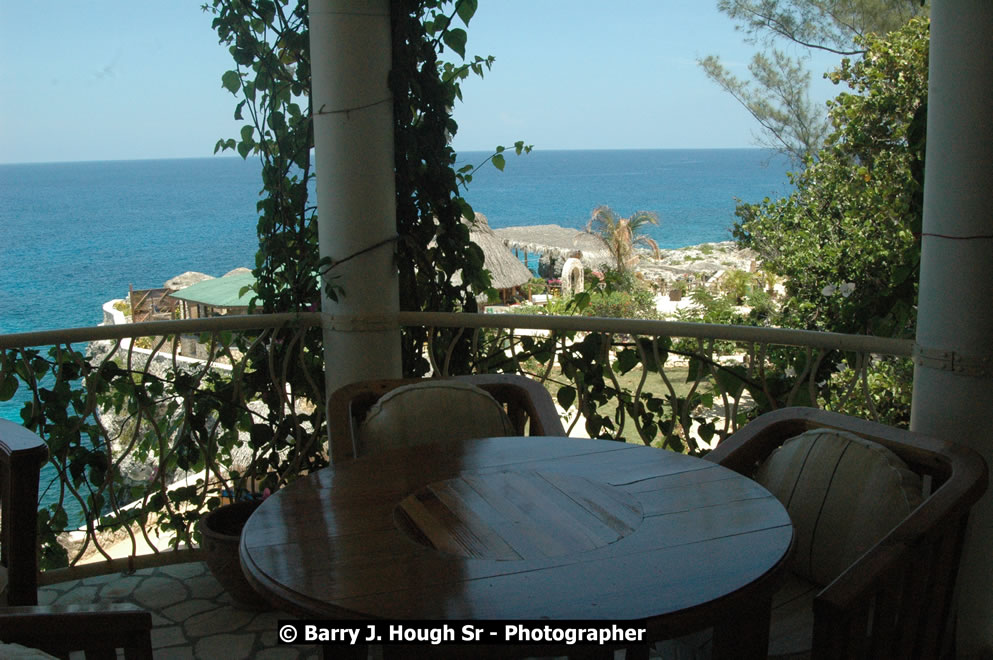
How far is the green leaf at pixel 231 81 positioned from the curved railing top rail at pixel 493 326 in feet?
3.14

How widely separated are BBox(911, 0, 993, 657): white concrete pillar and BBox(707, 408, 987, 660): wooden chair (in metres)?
0.31

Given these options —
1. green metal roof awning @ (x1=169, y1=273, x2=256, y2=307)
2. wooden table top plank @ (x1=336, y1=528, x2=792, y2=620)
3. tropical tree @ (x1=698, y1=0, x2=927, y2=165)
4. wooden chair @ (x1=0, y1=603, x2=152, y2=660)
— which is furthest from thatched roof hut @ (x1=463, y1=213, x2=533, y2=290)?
wooden chair @ (x1=0, y1=603, x2=152, y2=660)

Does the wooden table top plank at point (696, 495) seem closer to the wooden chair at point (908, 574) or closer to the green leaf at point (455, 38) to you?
the wooden chair at point (908, 574)

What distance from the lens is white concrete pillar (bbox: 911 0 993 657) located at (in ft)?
6.20

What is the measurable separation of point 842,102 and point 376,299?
22.7 ft

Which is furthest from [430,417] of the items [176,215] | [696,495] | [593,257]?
[176,215]

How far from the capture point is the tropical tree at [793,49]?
39.0ft

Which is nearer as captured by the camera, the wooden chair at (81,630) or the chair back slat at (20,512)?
the wooden chair at (81,630)

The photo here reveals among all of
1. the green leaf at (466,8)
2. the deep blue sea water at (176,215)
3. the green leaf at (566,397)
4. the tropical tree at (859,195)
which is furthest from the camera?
the deep blue sea water at (176,215)

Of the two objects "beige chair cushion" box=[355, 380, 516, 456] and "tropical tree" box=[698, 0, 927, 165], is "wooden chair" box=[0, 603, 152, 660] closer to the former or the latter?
"beige chair cushion" box=[355, 380, 516, 456]

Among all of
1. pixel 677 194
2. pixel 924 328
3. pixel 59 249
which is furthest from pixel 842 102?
pixel 677 194

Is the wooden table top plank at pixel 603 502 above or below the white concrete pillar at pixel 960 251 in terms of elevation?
below

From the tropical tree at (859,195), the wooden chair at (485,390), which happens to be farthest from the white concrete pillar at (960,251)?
the tropical tree at (859,195)

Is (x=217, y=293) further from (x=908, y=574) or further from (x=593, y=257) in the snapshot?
(x=593, y=257)
